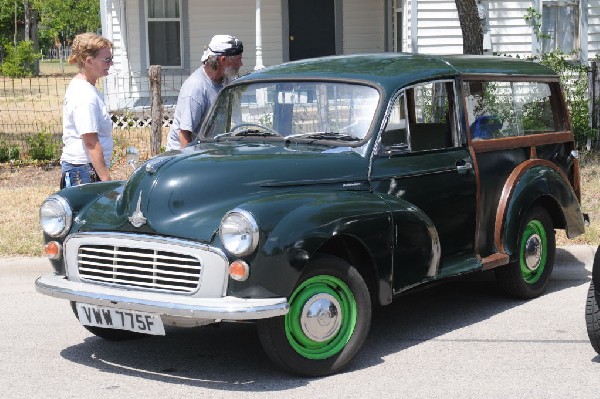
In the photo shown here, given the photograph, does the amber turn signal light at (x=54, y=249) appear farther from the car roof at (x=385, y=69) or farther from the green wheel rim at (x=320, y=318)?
the car roof at (x=385, y=69)

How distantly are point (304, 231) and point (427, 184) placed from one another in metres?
1.40

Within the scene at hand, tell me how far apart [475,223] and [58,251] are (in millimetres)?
2752

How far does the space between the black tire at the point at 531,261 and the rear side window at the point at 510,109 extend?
0.64 meters

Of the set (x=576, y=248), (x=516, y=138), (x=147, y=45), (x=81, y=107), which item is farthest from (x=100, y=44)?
(x=147, y=45)

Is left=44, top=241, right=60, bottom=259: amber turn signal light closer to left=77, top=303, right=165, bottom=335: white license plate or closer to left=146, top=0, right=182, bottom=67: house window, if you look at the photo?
left=77, top=303, right=165, bottom=335: white license plate

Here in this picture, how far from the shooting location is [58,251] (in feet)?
20.7

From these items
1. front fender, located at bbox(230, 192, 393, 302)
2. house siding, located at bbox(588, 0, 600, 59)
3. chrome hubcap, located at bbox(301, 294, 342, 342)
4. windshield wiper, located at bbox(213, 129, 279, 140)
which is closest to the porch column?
house siding, located at bbox(588, 0, 600, 59)

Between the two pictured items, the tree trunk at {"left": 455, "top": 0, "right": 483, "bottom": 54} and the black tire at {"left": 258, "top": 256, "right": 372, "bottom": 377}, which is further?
the tree trunk at {"left": 455, "top": 0, "right": 483, "bottom": 54}

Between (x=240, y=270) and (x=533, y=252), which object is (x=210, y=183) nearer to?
(x=240, y=270)

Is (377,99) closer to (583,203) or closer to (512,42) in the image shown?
(583,203)

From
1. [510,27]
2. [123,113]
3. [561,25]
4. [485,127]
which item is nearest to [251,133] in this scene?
[485,127]

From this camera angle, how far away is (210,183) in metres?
5.98

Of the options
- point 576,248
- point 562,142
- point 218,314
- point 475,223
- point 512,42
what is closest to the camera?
point 218,314

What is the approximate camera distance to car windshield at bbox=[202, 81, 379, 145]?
22.1 feet
